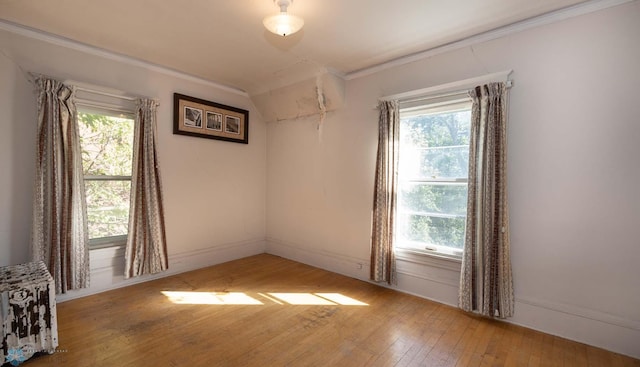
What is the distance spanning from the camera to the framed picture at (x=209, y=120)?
12.6ft

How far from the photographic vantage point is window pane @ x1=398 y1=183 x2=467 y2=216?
298 centimetres

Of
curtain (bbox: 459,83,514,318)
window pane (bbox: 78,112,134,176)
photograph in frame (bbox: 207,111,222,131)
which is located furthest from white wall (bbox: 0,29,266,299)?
curtain (bbox: 459,83,514,318)

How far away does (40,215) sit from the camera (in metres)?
2.73

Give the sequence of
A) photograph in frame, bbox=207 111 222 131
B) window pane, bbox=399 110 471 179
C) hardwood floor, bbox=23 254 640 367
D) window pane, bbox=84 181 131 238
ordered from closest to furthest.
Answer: hardwood floor, bbox=23 254 640 367, window pane, bbox=399 110 471 179, window pane, bbox=84 181 131 238, photograph in frame, bbox=207 111 222 131

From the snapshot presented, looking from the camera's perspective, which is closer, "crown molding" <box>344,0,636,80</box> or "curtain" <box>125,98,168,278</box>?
"crown molding" <box>344,0,636,80</box>

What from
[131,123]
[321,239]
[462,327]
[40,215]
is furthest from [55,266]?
[462,327]

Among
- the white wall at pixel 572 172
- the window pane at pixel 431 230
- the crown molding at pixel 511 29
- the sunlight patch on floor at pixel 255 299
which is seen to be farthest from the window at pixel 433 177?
the sunlight patch on floor at pixel 255 299

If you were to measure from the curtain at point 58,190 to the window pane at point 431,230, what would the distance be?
3.46 metres

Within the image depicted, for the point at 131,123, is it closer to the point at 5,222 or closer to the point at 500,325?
the point at 5,222

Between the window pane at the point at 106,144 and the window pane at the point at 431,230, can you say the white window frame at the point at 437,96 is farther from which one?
the window pane at the point at 106,144

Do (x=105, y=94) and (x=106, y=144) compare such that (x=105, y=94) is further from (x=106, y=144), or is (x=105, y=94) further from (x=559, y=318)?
(x=559, y=318)

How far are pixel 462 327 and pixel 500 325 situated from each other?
36 cm

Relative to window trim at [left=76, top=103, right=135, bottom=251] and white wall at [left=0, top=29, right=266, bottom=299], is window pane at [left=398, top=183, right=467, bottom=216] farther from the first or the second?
window trim at [left=76, top=103, right=135, bottom=251]

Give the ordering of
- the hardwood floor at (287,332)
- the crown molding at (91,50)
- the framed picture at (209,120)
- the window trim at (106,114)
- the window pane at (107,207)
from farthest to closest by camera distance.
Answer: the framed picture at (209,120) < the window pane at (107,207) < the window trim at (106,114) < the crown molding at (91,50) < the hardwood floor at (287,332)
